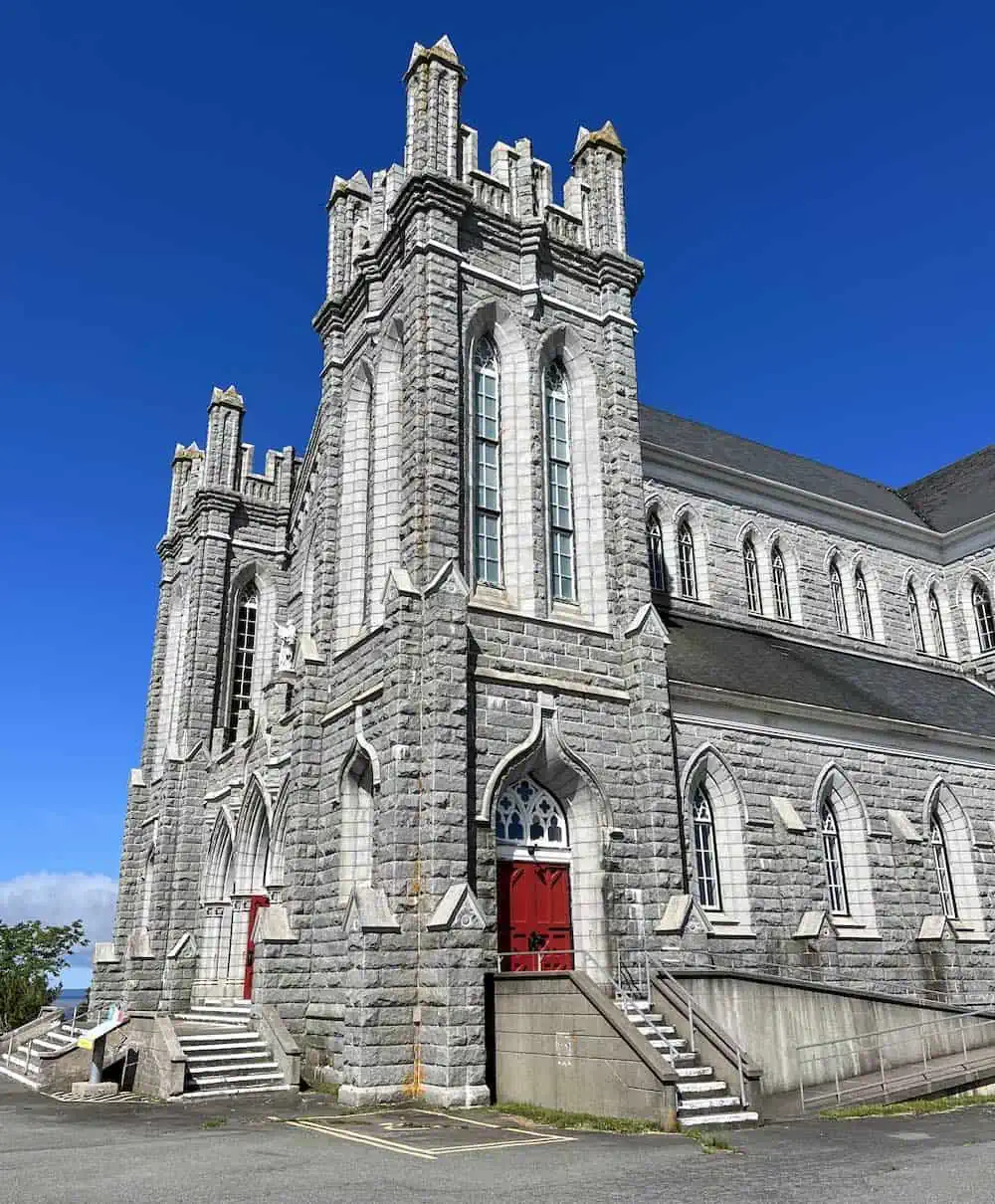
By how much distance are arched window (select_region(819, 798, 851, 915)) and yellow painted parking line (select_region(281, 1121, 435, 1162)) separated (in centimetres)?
1171

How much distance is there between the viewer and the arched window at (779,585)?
93.6ft

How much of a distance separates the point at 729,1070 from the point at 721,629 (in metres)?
14.2

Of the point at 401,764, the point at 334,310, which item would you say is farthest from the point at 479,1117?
the point at 334,310

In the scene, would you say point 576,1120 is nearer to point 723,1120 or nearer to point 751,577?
point 723,1120

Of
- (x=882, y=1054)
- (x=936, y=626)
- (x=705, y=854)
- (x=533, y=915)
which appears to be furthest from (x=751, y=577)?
(x=882, y=1054)

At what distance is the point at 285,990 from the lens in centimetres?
1723

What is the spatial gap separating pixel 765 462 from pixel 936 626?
7.47 m

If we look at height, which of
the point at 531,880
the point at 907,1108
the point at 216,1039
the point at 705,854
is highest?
the point at 705,854

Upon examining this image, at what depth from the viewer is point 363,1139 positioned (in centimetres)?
1102

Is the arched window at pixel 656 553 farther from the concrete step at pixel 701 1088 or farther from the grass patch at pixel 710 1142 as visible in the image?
the grass patch at pixel 710 1142

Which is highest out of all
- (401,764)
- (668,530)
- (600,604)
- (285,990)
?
(668,530)

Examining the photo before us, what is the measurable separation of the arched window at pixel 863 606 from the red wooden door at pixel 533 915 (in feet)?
56.1

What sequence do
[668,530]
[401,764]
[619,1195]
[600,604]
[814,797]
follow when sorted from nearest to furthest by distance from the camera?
[619,1195], [401,764], [600,604], [814,797], [668,530]

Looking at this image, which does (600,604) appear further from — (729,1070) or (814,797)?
(729,1070)
